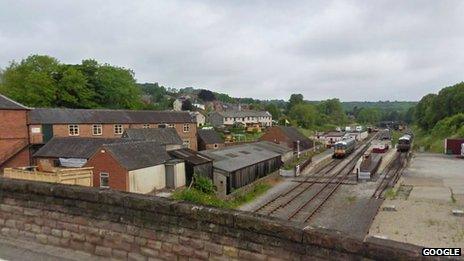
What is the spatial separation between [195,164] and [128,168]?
19.4 ft

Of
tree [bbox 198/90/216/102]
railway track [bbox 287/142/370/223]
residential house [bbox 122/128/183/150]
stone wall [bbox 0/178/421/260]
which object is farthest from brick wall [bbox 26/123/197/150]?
tree [bbox 198/90/216/102]

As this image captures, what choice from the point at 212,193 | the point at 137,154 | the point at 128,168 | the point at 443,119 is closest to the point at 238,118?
the point at 443,119

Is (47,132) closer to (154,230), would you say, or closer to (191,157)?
(191,157)

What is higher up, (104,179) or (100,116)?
(100,116)

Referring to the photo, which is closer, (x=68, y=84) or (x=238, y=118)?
(x=68, y=84)

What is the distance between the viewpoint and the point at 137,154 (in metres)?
27.1

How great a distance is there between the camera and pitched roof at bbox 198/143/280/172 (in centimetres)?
3105

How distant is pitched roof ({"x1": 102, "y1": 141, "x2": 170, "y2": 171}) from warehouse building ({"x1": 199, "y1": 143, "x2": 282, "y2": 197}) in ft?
15.7

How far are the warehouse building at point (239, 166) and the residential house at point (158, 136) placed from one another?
19.9ft

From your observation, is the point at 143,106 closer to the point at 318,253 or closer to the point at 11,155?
the point at 11,155

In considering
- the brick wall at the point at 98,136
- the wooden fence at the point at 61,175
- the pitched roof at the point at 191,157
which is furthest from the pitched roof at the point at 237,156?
the brick wall at the point at 98,136

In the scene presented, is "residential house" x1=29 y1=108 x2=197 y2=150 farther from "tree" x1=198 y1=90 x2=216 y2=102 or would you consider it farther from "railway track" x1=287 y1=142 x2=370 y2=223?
"tree" x1=198 y1=90 x2=216 y2=102

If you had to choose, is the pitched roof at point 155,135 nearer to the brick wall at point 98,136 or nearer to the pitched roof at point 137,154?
the brick wall at point 98,136

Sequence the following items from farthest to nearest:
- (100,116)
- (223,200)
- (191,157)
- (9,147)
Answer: (100,116) → (9,147) → (191,157) → (223,200)
